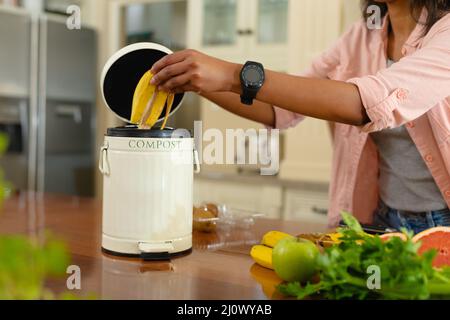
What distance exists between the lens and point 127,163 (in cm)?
87

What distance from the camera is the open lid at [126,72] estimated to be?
3.18 feet

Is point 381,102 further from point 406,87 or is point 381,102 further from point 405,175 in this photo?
point 405,175

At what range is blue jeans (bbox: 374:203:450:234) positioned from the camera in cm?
129

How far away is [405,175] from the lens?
133cm

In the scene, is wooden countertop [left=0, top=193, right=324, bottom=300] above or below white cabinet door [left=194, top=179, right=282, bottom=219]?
above

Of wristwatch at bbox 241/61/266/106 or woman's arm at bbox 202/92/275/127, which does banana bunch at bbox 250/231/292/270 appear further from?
woman's arm at bbox 202/92/275/127

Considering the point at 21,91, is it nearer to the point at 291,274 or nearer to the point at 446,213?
the point at 446,213

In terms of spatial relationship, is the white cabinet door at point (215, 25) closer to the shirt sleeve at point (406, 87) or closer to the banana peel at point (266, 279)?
the shirt sleeve at point (406, 87)

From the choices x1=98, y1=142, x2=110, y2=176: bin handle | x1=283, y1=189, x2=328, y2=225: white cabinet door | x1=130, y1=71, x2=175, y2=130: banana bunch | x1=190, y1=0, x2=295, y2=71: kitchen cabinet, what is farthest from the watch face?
x1=190, y1=0, x2=295, y2=71: kitchen cabinet

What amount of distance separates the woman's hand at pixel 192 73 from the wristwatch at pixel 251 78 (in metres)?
0.02

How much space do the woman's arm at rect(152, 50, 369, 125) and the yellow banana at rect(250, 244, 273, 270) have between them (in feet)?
0.84

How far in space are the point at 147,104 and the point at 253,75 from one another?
0.19m

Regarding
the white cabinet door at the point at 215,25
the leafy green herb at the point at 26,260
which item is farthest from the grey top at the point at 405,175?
the white cabinet door at the point at 215,25
